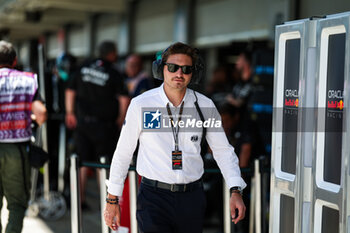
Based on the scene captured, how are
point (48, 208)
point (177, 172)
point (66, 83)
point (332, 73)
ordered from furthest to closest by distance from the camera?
1. point (66, 83)
2. point (48, 208)
3. point (177, 172)
4. point (332, 73)

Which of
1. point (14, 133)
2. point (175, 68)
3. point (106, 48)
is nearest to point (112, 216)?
point (175, 68)

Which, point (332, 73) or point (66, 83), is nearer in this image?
point (332, 73)

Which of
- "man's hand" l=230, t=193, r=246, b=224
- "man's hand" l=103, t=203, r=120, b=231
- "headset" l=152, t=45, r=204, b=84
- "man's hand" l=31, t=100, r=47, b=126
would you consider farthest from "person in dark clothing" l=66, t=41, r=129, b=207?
"man's hand" l=230, t=193, r=246, b=224

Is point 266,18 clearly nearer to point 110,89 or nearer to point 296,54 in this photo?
point 110,89

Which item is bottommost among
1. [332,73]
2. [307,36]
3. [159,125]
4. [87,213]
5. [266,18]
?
[87,213]

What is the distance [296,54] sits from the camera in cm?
290

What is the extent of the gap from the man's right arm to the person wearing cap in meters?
2.12

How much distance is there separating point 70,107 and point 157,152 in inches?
141

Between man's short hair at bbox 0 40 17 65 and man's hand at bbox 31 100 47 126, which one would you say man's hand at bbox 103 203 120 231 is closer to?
man's hand at bbox 31 100 47 126

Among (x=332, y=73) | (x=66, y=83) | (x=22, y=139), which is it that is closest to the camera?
(x=332, y=73)

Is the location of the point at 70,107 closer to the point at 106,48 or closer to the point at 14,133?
the point at 106,48

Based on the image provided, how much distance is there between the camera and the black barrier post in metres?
3.84

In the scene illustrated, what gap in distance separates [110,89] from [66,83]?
41.6 inches

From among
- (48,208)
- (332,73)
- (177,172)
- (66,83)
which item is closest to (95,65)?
(66,83)
